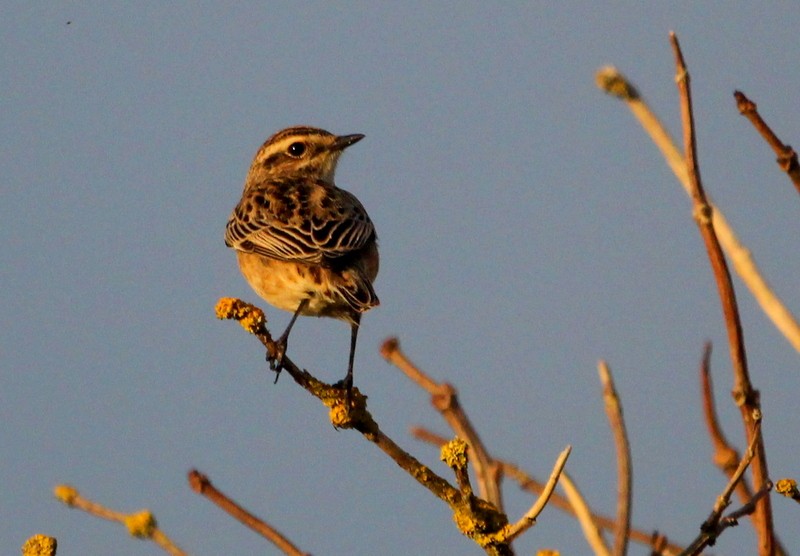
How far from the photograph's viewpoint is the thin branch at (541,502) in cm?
362

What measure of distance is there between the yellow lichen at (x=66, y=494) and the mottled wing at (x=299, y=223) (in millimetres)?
4026

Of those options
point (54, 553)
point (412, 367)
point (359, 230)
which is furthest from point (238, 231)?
point (54, 553)

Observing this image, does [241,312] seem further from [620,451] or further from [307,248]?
[307,248]

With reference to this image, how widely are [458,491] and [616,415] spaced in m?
0.80

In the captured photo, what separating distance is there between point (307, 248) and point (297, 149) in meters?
3.48

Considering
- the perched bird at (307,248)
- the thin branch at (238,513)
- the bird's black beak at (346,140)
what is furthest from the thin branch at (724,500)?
the bird's black beak at (346,140)

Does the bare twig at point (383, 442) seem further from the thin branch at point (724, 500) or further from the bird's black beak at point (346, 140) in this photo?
the bird's black beak at point (346, 140)

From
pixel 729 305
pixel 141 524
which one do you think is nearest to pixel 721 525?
pixel 729 305

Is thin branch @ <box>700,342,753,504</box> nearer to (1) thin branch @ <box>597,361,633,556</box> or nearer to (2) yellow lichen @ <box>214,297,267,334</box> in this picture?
(1) thin branch @ <box>597,361,633,556</box>

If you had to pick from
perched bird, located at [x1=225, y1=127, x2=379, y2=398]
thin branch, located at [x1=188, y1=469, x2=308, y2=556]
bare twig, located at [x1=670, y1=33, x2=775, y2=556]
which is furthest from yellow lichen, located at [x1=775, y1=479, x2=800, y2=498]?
perched bird, located at [x1=225, y1=127, x2=379, y2=398]

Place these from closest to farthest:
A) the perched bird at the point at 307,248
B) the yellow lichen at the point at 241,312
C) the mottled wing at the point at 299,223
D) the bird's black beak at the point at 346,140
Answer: the yellow lichen at the point at 241,312 → the perched bird at the point at 307,248 → the mottled wing at the point at 299,223 → the bird's black beak at the point at 346,140

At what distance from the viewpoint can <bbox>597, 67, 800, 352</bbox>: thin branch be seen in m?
3.72

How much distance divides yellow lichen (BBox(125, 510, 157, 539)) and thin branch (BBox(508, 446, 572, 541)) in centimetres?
131

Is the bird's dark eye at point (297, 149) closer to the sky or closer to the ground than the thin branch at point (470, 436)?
closer to the sky
